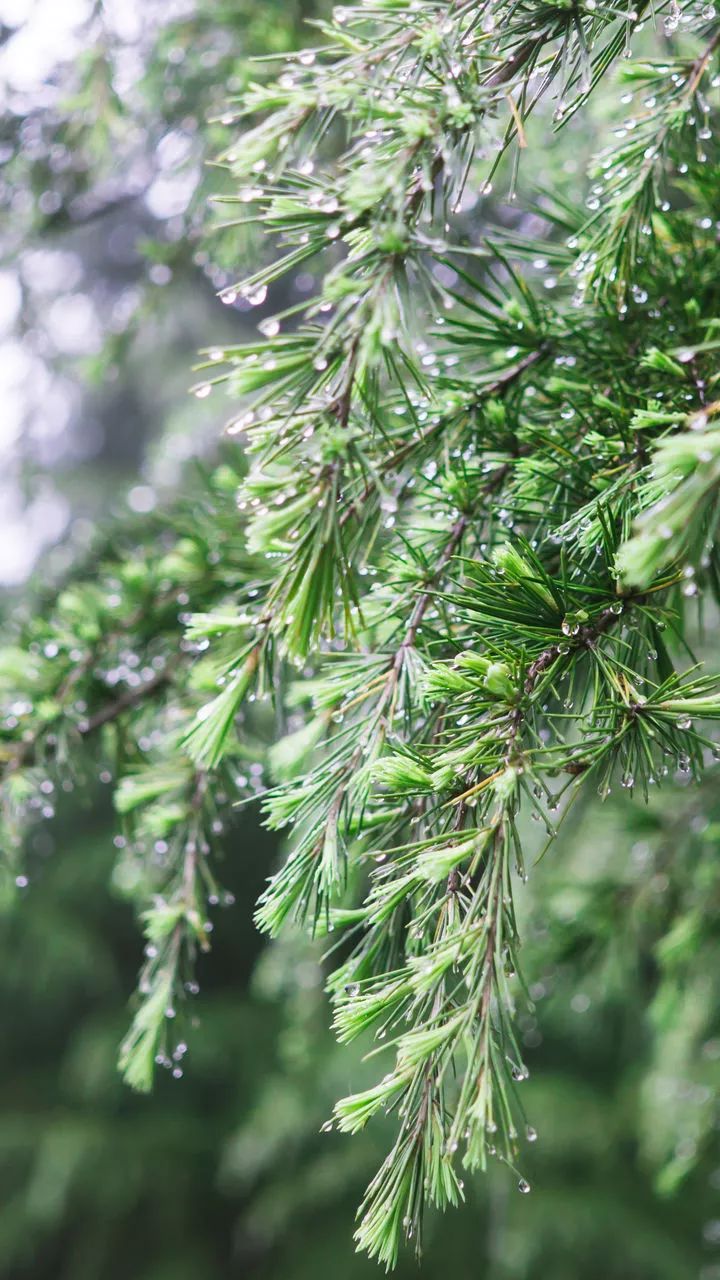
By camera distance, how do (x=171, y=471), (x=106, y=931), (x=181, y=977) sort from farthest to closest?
(x=106, y=931), (x=171, y=471), (x=181, y=977)

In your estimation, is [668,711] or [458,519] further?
[458,519]

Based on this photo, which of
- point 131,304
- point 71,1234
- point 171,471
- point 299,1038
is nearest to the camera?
Answer: point 299,1038

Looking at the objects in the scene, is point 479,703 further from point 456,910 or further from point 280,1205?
point 280,1205

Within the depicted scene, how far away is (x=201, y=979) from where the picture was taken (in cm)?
573

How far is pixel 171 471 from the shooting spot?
11.8ft

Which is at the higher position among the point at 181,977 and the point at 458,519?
the point at 458,519

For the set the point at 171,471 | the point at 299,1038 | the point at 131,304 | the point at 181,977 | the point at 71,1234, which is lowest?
the point at 71,1234

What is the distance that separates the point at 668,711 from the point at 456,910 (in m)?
0.23

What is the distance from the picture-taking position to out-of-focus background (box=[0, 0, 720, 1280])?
190 centimetres

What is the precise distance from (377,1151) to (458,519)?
12.3ft

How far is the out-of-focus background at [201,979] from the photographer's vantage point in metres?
1.90

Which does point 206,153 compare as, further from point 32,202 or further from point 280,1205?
point 280,1205

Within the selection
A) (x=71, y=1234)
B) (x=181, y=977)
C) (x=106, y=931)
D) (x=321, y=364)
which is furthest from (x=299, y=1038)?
(x=71, y=1234)

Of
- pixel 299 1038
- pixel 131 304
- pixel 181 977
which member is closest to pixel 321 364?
pixel 181 977
